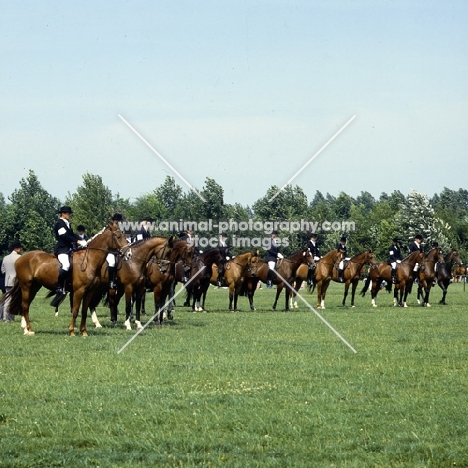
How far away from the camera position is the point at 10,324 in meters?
24.2

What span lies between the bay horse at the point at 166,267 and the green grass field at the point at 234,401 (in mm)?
3341

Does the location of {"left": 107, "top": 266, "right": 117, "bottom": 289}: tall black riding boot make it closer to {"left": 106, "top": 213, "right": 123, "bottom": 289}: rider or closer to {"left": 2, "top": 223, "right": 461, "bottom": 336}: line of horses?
{"left": 106, "top": 213, "right": 123, "bottom": 289}: rider

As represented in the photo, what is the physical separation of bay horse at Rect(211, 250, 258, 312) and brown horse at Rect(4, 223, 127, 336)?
1117 cm

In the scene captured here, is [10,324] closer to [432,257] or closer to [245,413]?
[245,413]

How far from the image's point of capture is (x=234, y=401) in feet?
36.7

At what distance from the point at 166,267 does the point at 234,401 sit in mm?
11833

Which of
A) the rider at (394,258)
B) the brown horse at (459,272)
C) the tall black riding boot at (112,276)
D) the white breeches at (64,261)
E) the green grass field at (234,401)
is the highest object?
the brown horse at (459,272)

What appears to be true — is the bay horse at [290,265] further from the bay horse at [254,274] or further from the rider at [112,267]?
the rider at [112,267]

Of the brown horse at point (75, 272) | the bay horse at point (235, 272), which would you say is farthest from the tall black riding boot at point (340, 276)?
the brown horse at point (75, 272)

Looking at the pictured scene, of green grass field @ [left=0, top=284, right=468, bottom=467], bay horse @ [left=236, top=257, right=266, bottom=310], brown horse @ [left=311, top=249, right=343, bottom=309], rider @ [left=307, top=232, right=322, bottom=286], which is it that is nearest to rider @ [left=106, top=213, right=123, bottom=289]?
green grass field @ [left=0, top=284, right=468, bottom=467]

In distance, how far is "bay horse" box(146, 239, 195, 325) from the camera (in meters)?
22.9

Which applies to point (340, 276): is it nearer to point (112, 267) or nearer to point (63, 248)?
point (112, 267)

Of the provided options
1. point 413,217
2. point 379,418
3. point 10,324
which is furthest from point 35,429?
point 413,217

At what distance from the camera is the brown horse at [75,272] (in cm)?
1967
